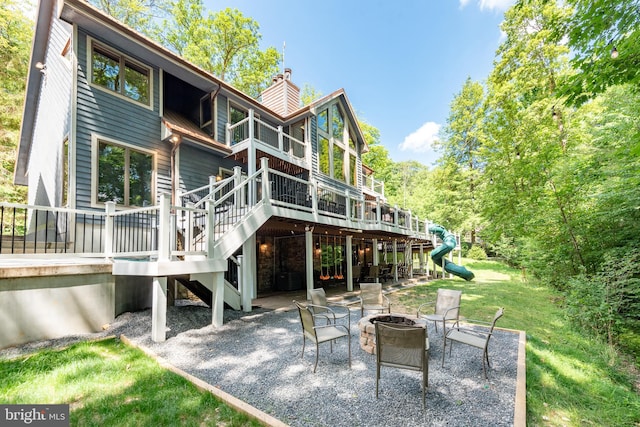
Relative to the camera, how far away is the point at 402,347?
3.41 metres

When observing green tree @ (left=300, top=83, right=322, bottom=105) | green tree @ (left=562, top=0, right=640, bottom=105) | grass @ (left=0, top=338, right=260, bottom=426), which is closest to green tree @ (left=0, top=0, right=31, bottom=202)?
grass @ (left=0, top=338, right=260, bottom=426)

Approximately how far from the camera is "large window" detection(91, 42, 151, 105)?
8086mm

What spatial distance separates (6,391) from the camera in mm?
3410

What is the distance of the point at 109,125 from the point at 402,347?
9.53 m

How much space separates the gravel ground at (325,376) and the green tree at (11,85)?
1609cm

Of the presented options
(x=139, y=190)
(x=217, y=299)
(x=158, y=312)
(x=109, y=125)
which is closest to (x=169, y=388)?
(x=158, y=312)

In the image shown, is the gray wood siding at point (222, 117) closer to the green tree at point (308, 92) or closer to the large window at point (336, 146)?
the large window at point (336, 146)

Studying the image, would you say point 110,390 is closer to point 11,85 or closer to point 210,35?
point 11,85

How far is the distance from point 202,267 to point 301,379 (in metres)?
3.13

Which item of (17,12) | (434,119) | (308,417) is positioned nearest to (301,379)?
(308,417)

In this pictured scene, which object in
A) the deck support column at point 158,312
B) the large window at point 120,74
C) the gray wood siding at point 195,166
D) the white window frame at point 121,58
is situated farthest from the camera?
the gray wood siding at point 195,166

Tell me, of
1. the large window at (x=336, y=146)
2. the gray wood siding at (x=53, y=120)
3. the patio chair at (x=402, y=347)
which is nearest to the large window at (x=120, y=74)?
the gray wood siding at (x=53, y=120)

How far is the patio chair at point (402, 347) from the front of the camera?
329 cm

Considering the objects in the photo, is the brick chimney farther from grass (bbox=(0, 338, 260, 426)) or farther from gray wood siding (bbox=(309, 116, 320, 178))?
grass (bbox=(0, 338, 260, 426))
